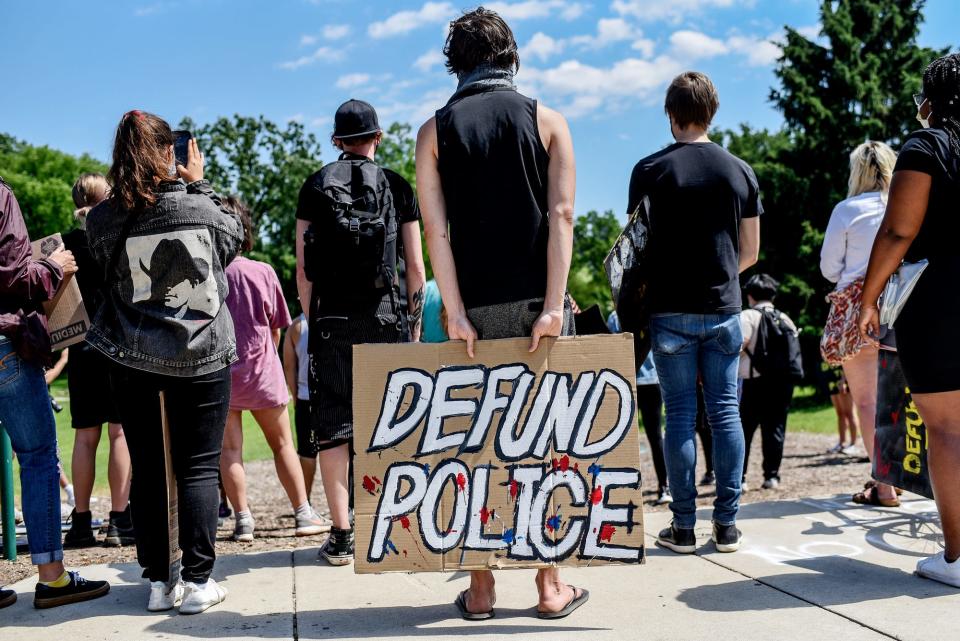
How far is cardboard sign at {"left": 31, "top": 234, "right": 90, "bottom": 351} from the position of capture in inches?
156

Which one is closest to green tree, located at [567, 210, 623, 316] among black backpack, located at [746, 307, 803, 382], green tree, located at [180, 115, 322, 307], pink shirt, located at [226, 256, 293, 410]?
green tree, located at [180, 115, 322, 307]

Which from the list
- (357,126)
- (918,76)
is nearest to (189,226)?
(357,126)

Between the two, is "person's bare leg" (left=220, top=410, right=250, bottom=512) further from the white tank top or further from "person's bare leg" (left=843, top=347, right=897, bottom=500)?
"person's bare leg" (left=843, top=347, right=897, bottom=500)

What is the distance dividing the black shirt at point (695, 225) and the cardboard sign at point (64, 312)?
2762 millimetres

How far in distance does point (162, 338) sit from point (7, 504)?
2.23m

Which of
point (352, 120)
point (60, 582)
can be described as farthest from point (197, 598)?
point (352, 120)

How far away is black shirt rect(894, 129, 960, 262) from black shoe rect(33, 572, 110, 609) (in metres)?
3.83

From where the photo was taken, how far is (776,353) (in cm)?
710

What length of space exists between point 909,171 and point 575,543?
6.59ft

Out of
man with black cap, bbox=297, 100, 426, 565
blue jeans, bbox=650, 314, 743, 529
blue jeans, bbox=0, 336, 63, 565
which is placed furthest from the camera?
blue jeans, bbox=650, 314, 743, 529

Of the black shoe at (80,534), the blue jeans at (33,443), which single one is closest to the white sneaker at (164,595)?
the blue jeans at (33,443)

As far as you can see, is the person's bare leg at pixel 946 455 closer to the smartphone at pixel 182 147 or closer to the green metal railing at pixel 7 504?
the smartphone at pixel 182 147

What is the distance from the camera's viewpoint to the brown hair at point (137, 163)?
3.39m

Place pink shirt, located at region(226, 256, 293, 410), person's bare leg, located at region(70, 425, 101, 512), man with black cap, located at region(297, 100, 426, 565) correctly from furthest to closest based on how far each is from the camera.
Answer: person's bare leg, located at region(70, 425, 101, 512), pink shirt, located at region(226, 256, 293, 410), man with black cap, located at region(297, 100, 426, 565)
